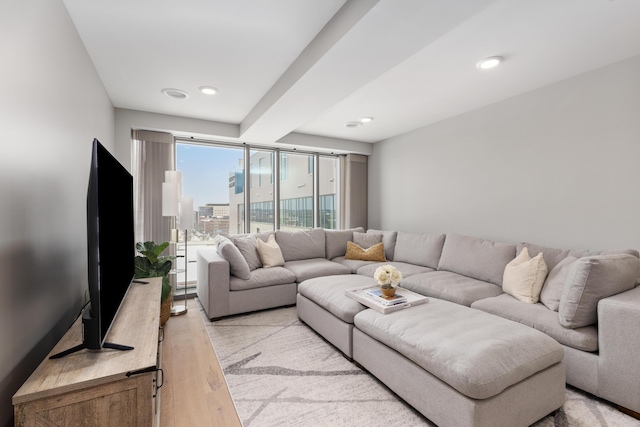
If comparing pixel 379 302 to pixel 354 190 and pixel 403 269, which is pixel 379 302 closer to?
pixel 403 269

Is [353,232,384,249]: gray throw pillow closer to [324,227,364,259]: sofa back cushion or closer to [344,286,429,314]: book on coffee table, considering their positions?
[324,227,364,259]: sofa back cushion

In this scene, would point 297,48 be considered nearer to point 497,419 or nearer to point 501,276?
point 497,419

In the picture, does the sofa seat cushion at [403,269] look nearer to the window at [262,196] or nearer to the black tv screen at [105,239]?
the window at [262,196]

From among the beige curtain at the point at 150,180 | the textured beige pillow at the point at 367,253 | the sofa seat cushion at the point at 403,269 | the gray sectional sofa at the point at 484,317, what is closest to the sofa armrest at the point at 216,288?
the gray sectional sofa at the point at 484,317

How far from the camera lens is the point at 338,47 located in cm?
189

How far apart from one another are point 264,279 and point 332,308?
123cm

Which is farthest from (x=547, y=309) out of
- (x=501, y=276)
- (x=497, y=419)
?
(x=497, y=419)

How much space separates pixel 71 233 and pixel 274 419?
1682mm

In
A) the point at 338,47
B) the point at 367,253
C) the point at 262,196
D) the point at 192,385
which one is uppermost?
the point at 338,47

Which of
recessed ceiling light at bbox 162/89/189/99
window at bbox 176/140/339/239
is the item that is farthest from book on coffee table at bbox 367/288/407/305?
window at bbox 176/140/339/239

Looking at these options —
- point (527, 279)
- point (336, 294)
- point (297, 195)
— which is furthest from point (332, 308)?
point (297, 195)

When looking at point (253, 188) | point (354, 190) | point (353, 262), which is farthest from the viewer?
point (354, 190)

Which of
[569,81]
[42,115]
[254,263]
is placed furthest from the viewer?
[254,263]

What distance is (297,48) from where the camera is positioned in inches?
88.1
